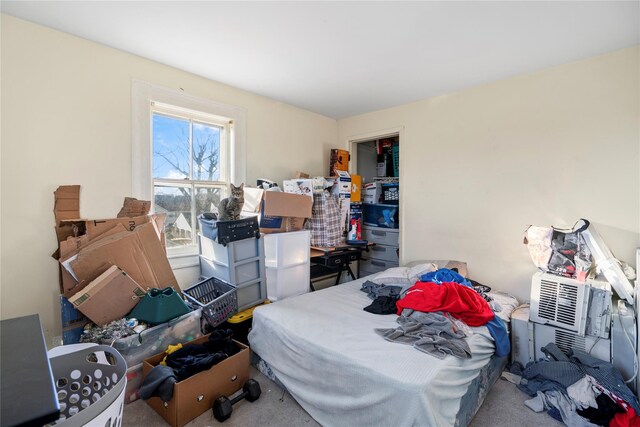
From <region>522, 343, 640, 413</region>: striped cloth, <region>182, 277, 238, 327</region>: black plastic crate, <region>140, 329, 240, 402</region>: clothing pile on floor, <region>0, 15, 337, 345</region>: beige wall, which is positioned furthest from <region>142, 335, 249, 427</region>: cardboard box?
<region>522, 343, 640, 413</region>: striped cloth

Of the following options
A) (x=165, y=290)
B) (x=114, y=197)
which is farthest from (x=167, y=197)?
(x=165, y=290)

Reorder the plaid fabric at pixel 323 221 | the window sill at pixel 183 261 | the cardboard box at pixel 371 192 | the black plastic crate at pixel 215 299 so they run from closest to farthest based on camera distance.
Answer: the black plastic crate at pixel 215 299
the window sill at pixel 183 261
the plaid fabric at pixel 323 221
the cardboard box at pixel 371 192

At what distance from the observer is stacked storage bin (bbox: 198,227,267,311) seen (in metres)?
2.53

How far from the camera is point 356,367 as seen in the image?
4.99 ft

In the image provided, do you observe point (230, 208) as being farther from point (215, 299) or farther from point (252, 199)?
point (215, 299)

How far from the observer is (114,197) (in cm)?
243

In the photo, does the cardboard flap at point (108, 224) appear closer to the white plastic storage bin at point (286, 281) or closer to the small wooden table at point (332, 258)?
the white plastic storage bin at point (286, 281)

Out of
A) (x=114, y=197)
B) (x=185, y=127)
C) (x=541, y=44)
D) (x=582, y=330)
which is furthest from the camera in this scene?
(x=185, y=127)

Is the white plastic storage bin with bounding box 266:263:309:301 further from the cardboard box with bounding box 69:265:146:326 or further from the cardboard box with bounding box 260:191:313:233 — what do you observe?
the cardboard box with bounding box 69:265:146:326

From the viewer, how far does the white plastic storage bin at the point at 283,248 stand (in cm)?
292

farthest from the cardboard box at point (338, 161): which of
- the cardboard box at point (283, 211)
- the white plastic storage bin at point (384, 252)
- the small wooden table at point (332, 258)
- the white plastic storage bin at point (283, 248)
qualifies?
the white plastic storage bin at point (283, 248)

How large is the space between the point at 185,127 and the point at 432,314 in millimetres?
2802

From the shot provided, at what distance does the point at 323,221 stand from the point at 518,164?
2099 millimetres

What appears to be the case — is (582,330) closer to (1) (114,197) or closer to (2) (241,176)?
(2) (241,176)
